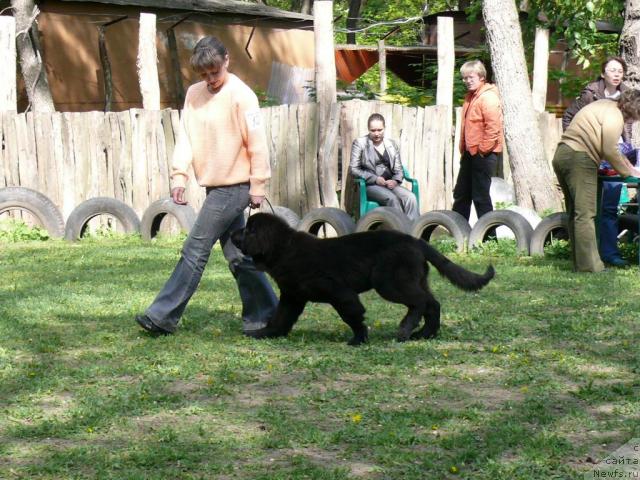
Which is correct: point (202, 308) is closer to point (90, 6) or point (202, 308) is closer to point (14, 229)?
point (14, 229)

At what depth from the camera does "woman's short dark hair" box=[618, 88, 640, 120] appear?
10398 mm

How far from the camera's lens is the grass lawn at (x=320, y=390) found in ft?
16.5

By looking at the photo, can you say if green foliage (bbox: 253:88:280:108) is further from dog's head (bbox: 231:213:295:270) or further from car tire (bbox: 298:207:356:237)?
dog's head (bbox: 231:213:295:270)

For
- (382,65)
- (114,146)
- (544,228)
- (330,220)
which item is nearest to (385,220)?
(330,220)

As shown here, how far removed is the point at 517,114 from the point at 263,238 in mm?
7811

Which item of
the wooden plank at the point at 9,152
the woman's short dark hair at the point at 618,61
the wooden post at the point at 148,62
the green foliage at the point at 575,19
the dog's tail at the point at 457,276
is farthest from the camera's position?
the green foliage at the point at 575,19

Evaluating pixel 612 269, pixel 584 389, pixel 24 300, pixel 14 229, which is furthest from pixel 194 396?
pixel 14 229

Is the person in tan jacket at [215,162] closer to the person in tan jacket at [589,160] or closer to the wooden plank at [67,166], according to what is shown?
the person in tan jacket at [589,160]

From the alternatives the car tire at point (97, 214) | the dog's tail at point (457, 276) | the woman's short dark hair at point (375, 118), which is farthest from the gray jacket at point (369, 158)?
the dog's tail at point (457, 276)

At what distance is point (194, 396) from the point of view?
6.30 meters

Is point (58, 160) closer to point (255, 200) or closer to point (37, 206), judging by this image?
point (37, 206)

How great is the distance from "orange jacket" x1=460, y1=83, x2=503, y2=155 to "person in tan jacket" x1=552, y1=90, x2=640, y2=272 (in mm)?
1983

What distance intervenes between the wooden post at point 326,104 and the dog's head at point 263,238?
6.98 m

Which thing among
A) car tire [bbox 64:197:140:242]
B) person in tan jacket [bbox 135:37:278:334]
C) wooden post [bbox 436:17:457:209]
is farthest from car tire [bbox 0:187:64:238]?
person in tan jacket [bbox 135:37:278:334]
